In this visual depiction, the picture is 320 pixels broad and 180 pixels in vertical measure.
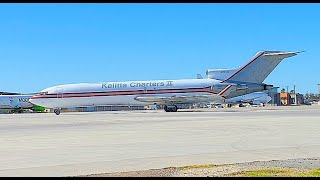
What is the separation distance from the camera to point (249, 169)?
10.4 m

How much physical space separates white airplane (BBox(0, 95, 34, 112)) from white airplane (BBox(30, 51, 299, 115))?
105 ft

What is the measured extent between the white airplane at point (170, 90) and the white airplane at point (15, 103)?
32055 millimetres

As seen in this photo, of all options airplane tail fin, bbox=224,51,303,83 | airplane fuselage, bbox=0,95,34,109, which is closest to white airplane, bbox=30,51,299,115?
airplane tail fin, bbox=224,51,303,83

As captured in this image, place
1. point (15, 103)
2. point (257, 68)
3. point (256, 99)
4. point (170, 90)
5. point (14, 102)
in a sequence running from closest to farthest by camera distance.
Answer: point (257, 68), point (170, 90), point (15, 103), point (14, 102), point (256, 99)

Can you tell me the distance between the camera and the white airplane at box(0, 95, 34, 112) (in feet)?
332

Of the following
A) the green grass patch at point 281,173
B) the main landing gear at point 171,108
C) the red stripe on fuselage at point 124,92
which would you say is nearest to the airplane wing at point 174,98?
the red stripe on fuselage at point 124,92

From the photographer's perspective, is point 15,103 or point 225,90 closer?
point 225,90

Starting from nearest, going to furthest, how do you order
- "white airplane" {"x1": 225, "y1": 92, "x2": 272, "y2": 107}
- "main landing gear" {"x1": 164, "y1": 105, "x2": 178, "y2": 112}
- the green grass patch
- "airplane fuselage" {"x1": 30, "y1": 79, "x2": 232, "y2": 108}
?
1. the green grass patch
2. "airplane fuselage" {"x1": 30, "y1": 79, "x2": 232, "y2": 108}
3. "main landing gear" {"x1": 164, "y1": 105, "x2": 178, "y2": 112}
4. "white airplane" {"x1": 225, "y1": 92, "x2": 272, "y2": 107}

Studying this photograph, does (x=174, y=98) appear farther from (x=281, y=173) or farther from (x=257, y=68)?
(x=281, y=173)

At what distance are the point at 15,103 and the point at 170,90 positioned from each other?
150ft

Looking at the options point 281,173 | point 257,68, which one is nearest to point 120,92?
point 257,68

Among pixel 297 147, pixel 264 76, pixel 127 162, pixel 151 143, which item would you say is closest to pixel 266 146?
pixel 297 147

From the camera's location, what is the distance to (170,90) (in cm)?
6762

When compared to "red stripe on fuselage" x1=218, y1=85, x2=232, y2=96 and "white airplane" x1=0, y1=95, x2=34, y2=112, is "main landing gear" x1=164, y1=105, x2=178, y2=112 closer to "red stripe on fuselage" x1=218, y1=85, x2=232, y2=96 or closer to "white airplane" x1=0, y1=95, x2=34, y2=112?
"red stripe on fuselage" x1=218, y1=85, x2=232, y2=96
